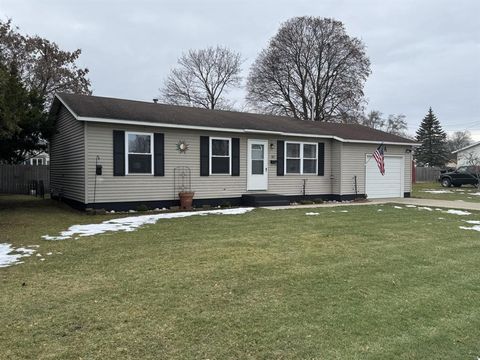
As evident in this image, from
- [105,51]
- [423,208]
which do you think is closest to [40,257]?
[423,208]

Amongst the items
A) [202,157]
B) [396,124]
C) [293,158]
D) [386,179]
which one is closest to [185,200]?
[202,157]

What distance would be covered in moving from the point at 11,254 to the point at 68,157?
7.66 m

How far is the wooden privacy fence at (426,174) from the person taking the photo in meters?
35.0

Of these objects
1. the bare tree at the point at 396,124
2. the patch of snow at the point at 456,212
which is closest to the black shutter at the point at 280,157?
the patch of snow at the point at 456,212

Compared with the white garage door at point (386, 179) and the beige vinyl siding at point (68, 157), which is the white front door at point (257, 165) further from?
the beige vinyl siding at point (68, 157)

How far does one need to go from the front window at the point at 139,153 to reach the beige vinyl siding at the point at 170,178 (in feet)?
0.58

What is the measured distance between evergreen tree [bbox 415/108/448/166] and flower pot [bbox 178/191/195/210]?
4072 cm

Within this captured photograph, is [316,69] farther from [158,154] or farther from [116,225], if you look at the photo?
[116,225]

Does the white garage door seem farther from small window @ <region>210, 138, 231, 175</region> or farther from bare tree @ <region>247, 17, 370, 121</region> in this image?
bare tree @ <region>247, 17, 370, 121</region>

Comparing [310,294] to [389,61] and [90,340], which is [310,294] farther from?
[389,61]

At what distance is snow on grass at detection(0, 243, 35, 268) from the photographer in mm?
5417

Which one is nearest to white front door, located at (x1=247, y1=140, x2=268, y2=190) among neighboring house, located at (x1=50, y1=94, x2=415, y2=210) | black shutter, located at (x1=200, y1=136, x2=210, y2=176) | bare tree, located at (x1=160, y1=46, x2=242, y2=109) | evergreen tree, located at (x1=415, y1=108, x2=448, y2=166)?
neighboring house, located at (x1=50, y1=94, x2=415, y2=210)

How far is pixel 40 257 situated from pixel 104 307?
2539 mm

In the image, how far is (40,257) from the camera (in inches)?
225
